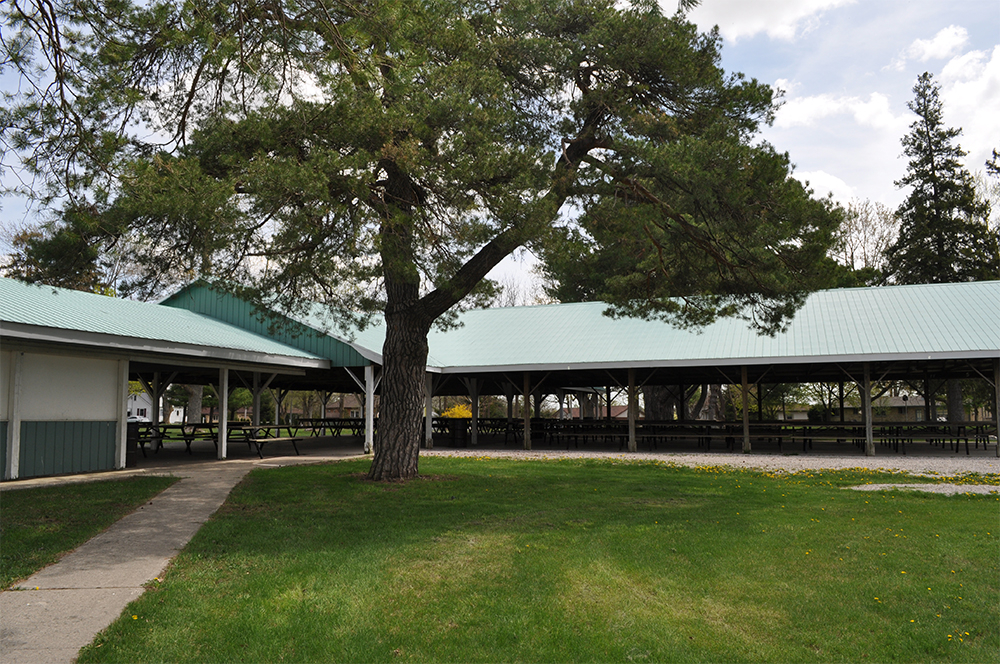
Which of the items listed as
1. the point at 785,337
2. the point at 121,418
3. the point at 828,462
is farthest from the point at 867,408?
the point at 121,418

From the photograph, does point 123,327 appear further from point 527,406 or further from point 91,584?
point 527,406

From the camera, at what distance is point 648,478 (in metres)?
12.3

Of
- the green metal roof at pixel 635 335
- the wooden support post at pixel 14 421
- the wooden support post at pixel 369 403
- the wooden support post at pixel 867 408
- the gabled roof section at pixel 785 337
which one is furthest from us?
the wooden support post at pixel 369 403

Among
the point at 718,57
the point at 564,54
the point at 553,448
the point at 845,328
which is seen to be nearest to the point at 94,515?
the point at 564,54

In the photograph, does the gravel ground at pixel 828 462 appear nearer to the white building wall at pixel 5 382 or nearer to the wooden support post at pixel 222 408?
the wooden support post at pixel 222 408

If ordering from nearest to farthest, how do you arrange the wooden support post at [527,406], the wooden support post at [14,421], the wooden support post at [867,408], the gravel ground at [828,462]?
1. the wooden support post at [14,421]
2. the gravel ground at [828,462]
3. the wooden support post at [867,408]
4. the wooden support post at [527,406]

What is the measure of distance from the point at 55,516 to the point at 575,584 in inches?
235

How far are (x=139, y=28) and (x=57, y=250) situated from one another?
2.56 metres

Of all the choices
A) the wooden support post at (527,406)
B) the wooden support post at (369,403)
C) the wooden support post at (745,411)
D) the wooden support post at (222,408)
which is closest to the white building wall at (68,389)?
the wooden support post at (222,408)

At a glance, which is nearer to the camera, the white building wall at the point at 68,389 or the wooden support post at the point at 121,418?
the white building wall at the point at 68,389

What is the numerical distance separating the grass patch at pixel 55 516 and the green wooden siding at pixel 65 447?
1.61 m

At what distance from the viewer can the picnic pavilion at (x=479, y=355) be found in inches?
467

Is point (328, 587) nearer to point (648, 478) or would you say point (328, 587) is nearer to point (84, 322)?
point (648, 478)

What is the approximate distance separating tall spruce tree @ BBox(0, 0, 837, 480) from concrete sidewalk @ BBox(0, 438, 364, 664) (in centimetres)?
300
